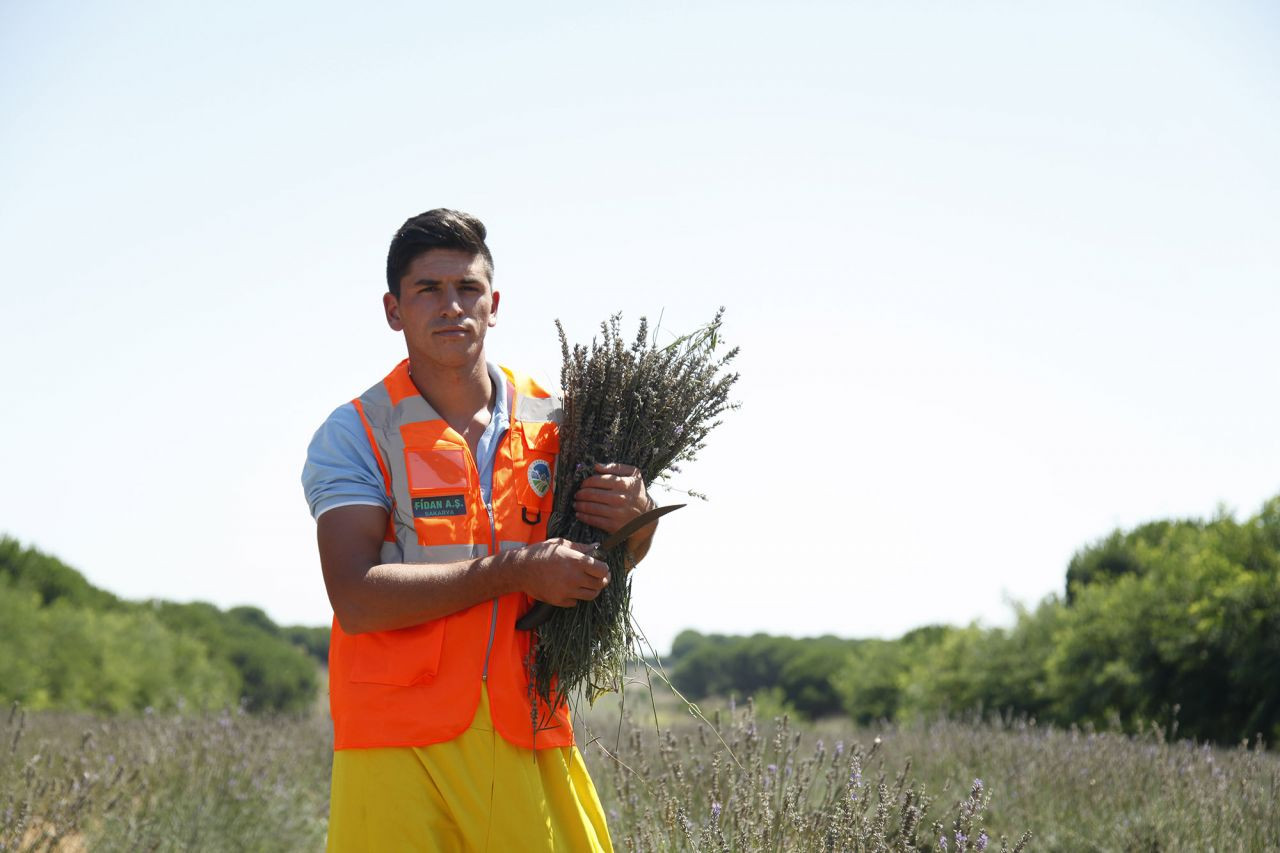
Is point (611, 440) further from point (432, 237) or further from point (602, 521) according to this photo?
point (432, 237)

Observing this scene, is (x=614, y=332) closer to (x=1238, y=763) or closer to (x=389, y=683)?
(x=389, y=683)

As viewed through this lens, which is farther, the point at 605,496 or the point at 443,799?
the point at 605,496

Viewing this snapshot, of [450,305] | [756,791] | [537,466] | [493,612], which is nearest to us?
[493,612]

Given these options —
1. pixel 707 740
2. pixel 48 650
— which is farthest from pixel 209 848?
pixel 48 650

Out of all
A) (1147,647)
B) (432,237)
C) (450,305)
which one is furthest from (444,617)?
(1147,647)

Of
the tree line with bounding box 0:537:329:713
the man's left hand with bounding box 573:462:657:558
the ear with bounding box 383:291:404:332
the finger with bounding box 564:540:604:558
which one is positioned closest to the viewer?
the finger with bounding box 564:540:604:558

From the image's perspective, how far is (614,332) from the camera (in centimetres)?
301

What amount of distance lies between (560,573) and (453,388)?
576mm

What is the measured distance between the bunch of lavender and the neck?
0.73 feet

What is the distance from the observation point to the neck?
2.82 metres

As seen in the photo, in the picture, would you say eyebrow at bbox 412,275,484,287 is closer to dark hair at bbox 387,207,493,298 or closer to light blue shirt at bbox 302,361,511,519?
dark hair at bbox 387,207,493,298

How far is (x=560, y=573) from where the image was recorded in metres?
2.52

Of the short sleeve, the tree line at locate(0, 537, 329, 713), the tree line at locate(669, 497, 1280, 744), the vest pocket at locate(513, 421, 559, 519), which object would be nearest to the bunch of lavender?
the vest pocket at locate(513, 421, 559, 519)

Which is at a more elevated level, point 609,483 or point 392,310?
point 392,310
